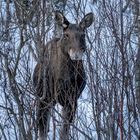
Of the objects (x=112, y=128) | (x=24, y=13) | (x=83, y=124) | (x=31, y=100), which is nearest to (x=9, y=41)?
(x=24, y=13)

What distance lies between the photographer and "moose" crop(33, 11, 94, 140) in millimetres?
5691

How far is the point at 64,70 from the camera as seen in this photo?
7426mm

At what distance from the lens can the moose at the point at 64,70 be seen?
5691 mm

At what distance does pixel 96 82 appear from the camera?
5.00 meters

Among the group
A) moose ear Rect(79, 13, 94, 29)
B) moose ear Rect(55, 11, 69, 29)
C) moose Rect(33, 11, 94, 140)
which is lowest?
moose Rect(33, 11, 94, 140)

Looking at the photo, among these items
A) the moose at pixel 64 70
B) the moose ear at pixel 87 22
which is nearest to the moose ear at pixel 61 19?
the moose at pixel 64 70

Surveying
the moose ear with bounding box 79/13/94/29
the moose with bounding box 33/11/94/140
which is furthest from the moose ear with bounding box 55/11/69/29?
the moose ear with bounding box 79/13/94/29

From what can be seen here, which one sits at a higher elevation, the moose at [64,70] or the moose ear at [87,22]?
the moose ear at [87,22]

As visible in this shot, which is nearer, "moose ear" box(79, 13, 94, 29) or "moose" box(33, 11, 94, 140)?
"moose" box(33, 11, 94, 140)

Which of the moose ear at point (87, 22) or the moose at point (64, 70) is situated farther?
the moose ear at point (87, 22)

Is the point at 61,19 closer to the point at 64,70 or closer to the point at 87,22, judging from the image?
the point at 87,22

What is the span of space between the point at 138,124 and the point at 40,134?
1.56m

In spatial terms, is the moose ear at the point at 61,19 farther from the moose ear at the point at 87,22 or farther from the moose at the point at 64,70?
the moose ear at the point at 87,22

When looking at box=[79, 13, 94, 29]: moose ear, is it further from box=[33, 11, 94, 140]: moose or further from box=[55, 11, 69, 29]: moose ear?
box=[55, 11, 69, 29]: moose ear
